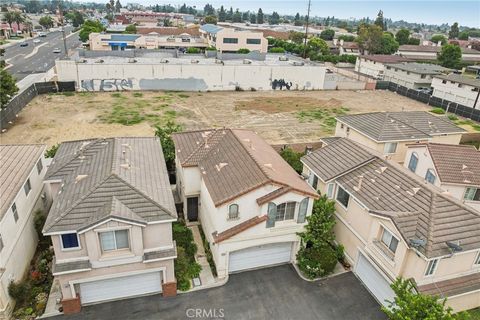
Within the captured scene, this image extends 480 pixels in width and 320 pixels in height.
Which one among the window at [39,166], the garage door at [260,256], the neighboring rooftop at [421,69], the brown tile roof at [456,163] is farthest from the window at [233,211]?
the neighboring rooftop at [421,69]

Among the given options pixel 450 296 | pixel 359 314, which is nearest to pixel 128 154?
pixel 359 314

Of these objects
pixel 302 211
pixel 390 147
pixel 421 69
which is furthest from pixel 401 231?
pixel 421 69

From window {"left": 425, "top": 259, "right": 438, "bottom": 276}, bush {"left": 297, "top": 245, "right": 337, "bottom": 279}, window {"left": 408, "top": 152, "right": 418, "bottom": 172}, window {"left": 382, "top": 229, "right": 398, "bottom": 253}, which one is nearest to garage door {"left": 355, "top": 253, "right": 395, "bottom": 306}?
bush {"left": 297, "top": 245, "right": 337, "bottom": 279}

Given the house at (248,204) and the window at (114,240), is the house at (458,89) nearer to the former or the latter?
the house at (248,204)

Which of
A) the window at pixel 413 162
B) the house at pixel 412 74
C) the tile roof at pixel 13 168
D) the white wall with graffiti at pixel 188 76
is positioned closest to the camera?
the tile roof at pixel 13 168

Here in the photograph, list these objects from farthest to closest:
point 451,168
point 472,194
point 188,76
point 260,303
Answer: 1. point 188,76
2. point 451,168
3. point 472,194
4. point 260,303

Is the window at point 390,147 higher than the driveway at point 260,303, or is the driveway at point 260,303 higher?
the window at point 390,147

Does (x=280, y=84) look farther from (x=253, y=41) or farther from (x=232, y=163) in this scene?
(x=232, y=163)
